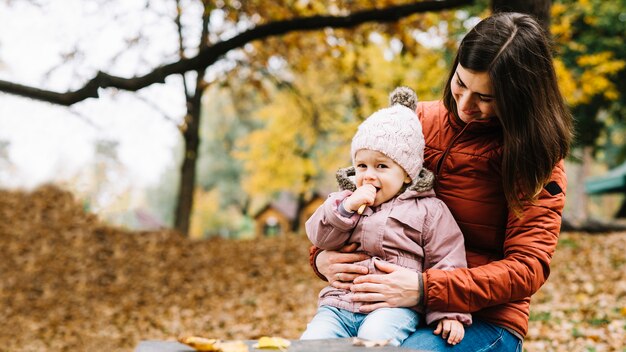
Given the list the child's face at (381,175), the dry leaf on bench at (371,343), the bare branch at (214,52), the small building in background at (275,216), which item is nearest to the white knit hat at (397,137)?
the child's face at (381,175)

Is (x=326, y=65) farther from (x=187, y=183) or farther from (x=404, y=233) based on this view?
(x=404, y=233)

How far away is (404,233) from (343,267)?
0.30m

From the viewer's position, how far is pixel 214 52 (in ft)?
22.3

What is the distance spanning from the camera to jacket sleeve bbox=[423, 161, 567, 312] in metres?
2.24

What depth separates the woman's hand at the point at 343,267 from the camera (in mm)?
2480

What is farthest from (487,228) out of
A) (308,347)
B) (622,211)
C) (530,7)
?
(622,211)

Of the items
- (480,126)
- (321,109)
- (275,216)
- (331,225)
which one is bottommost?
(275,216)

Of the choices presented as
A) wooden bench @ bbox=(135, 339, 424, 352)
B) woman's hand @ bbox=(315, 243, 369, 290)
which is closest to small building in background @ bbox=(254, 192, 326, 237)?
woman's hand @ bbox=(315, 243, 369, 290)

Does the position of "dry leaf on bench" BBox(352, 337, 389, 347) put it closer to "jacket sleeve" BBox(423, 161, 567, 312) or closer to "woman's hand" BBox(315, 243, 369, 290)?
"jacket sleeve" BBox(423, 161, 567, 312)

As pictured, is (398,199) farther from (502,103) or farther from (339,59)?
(339,59)

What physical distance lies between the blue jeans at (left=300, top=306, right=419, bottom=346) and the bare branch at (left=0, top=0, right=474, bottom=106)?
4.29 metres

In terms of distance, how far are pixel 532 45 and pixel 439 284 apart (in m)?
1.00

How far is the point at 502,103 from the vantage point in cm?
229

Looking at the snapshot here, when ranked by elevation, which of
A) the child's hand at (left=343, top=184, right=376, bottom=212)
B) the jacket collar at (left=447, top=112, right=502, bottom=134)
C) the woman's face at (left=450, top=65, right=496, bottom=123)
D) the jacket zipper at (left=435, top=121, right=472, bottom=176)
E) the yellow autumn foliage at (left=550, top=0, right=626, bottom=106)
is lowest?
the child's hand at (left=343, top=184, right=376, bottom=212)
